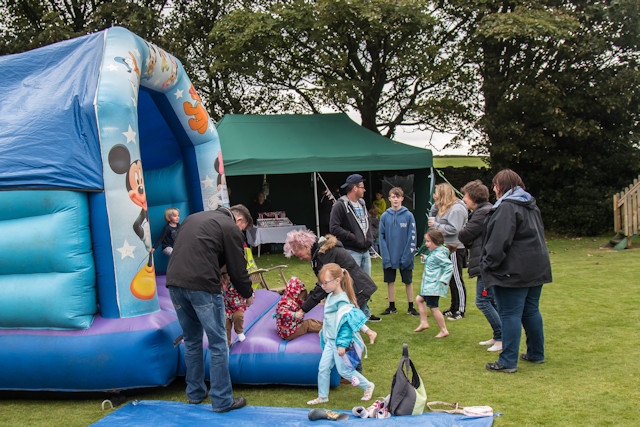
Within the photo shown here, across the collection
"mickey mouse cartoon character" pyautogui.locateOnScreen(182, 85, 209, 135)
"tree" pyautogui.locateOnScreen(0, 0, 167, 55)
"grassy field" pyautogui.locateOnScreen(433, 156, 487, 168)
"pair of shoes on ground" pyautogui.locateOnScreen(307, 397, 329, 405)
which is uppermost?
"tree" pyautogui.locateOnScreen(0, 0, 167, 55)

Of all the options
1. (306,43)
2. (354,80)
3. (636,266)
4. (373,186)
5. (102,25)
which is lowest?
(636,266)

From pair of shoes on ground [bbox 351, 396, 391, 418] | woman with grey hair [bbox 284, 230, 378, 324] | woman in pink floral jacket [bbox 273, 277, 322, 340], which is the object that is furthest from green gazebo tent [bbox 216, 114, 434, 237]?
pair of shoes on ground [bbox 351, 396, 391, 418]

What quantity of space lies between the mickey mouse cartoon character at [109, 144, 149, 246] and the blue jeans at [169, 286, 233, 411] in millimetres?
892

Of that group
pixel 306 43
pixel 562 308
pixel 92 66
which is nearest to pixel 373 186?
pixel 306 43

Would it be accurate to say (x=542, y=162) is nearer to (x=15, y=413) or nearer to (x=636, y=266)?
(x=636, y=266)

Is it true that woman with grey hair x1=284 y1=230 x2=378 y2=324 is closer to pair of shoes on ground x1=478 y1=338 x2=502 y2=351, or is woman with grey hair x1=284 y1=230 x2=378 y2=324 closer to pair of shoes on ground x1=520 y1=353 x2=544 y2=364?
pair of shoes on ground x1=478 y1=338 x2=502 y2=351

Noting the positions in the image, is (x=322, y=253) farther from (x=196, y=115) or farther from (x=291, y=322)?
(x=196, y=115)

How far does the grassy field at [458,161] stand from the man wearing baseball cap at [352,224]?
10.7 m

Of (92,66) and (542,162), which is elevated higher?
(92,66)

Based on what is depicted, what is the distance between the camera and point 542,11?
13336mm

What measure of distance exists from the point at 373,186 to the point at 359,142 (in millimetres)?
3243

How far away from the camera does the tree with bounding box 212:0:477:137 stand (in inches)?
545

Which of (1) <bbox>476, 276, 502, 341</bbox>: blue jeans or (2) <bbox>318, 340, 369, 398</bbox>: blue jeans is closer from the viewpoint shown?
(2) <bbox>318, 340, 369, 398</bbox>: blue jeans

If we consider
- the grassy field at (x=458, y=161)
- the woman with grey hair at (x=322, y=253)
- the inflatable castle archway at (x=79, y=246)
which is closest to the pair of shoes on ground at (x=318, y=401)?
the woman with grey hair at (x=322, y=253)
